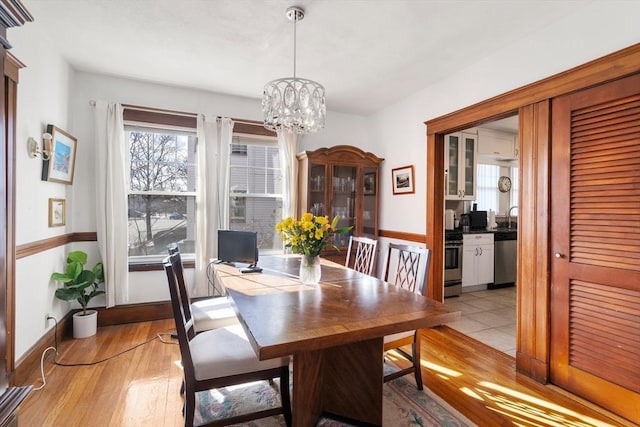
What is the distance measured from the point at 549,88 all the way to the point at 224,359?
2762 mm

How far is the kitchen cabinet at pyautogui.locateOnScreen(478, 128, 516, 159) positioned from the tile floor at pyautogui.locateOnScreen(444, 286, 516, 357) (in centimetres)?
209

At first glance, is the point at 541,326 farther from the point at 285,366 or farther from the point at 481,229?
the point at 481,229

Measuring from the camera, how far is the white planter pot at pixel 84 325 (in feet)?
9.71

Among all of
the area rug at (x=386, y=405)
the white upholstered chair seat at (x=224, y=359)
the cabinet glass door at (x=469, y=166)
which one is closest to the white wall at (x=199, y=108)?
the cabinet glass door at (x=469, y=166)

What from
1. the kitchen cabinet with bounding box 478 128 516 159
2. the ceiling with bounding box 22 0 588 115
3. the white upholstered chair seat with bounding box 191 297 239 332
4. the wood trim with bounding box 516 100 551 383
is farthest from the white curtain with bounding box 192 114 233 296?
the kitchen cabinet with bounding box 478 128 516 159

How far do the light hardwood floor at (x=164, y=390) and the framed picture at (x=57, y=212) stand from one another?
1.09 m

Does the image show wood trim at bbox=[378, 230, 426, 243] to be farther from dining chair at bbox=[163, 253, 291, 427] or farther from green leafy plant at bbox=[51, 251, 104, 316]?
green leafy plant at bbox=[51, 251, 104, 316]

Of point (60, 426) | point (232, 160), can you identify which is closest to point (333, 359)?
point (60, 426)

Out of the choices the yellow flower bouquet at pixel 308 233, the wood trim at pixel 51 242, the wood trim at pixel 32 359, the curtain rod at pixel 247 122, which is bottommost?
the wood trim at pixel 32 359

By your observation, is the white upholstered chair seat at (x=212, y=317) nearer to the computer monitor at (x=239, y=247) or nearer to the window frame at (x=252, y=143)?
the computer monitor at (x=239, y=247)

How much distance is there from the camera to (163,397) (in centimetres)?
206

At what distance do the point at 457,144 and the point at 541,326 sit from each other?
290 cm

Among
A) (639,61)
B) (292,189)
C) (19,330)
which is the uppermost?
(639,61)

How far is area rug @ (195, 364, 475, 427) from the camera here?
1.84m
